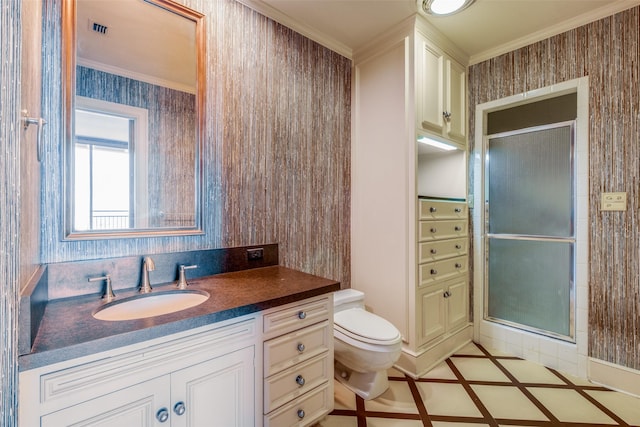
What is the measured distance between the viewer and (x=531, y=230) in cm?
223

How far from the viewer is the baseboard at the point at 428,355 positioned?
1.96m

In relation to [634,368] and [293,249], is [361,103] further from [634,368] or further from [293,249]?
[634,368]

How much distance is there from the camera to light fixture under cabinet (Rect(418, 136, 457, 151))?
2069 mm

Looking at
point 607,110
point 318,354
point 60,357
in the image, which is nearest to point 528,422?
point 318,354

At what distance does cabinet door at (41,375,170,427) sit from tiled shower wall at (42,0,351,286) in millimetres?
655

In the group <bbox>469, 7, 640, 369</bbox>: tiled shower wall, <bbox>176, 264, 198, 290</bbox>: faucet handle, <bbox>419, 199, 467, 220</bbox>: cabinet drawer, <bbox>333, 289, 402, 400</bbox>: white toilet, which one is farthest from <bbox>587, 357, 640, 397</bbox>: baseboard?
<bbox>176, 264, 198, 290</bbox>: faucet handle

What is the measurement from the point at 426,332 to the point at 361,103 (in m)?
1.81

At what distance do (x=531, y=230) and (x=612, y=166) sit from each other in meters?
0.63

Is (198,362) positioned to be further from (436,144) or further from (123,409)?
(436,144)

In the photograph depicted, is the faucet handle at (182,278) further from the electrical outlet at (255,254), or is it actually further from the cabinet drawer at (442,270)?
the cabinet drawer at (442,270)

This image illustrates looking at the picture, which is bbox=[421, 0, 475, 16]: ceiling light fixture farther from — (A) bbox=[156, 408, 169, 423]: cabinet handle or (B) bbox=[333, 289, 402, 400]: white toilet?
(A) bbox=[156, 408, 169, 423]: cabinet handle

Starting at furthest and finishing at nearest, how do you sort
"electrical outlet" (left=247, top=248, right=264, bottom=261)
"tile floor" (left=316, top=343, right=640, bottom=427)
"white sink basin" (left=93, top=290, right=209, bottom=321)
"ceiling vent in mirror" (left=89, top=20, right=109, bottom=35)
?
"electrical outlet" (left=247, top=248, right=264, bottom=261) < "tile floor" (left=316, top=343, right=640, bottom=427) < "ceiling vent in mirror" (left=89, top=20, right=109, bottom=35) < "white sink basin" (left=93, top=290, right=209, bottom=321)

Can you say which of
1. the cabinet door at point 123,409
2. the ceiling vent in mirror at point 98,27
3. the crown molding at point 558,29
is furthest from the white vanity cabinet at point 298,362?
the crown molding at point 558,29

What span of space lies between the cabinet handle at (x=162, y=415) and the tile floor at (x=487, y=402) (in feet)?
3.07
